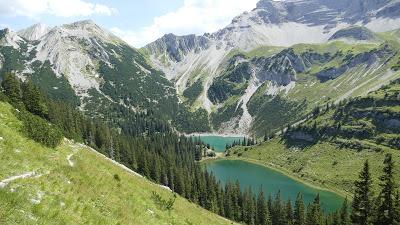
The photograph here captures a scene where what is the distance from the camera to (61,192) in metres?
26.6

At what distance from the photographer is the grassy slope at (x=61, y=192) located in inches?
790

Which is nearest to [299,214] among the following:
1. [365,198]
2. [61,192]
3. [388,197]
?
[365,198]

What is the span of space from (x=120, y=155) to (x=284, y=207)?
61.7m

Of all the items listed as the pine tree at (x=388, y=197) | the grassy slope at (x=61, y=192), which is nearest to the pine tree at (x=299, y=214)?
the pine tree at (x=388, y=197)

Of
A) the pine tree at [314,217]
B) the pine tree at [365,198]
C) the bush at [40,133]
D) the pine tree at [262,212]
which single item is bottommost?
the pine tree at [262,212]

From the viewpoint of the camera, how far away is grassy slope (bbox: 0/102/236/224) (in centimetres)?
2008

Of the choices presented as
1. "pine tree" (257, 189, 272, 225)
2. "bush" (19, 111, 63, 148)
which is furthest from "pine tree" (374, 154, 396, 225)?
"pine tree" (257, 189, 272, 225)

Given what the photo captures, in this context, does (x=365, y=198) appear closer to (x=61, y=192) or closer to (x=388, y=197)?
(x=388, y=197)

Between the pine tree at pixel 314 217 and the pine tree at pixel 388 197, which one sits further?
the pine tree at pixel 314 217

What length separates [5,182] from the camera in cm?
2352

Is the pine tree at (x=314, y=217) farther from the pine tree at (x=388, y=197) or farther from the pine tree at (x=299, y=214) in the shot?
the pine tree at (x=388, y=197)

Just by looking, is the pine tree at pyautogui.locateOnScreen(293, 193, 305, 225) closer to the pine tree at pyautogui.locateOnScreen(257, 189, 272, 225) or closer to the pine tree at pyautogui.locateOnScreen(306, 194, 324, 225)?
the pine tree at pyautogui.locateOnScreen(306, 194, 324, 225)

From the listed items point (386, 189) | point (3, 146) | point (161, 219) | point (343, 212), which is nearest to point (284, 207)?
point (343, 212)

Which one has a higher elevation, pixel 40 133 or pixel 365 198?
pixel 40 133
